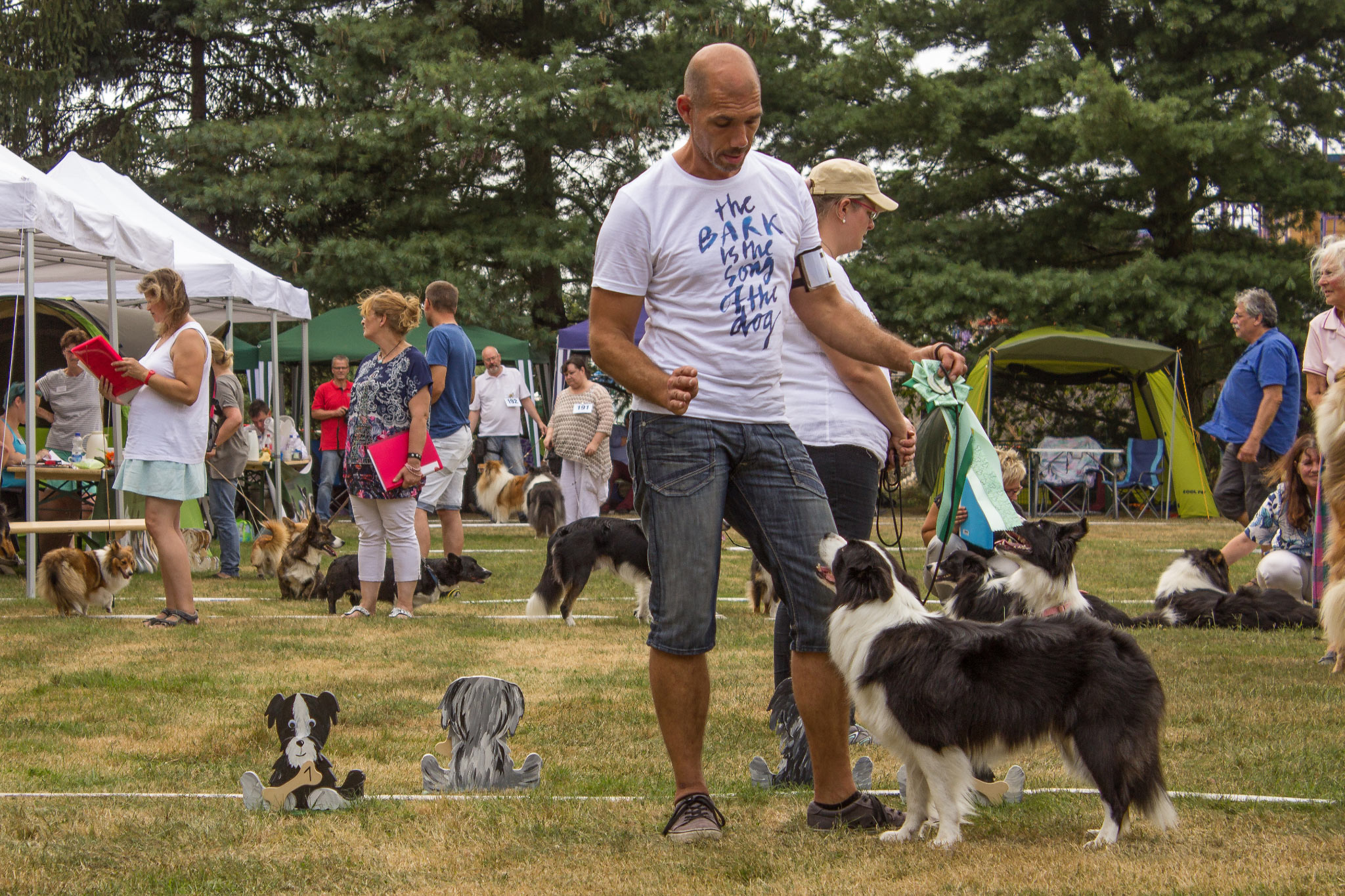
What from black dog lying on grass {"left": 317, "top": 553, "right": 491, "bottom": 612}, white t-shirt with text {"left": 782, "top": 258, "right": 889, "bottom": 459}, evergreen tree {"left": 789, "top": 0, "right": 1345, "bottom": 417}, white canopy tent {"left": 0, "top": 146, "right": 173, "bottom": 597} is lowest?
black dog lying on grass {"left": 317, "top": 553, "right": 491, "bottom": 612}

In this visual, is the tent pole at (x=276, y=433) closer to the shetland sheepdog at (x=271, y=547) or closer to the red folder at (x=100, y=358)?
the shetland sheepdog at (x=271, y=547)

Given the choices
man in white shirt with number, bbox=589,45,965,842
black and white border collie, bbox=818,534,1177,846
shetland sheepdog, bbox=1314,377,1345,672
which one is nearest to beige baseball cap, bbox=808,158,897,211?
man in white shirt with number, bbox=589,45,965,842

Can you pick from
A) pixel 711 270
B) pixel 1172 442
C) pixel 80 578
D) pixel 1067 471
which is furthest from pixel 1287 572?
pixel 1067 471

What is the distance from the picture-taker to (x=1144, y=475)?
16.3 m

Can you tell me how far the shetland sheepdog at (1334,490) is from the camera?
15.8 ft

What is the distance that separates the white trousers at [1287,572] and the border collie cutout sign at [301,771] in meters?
5.32

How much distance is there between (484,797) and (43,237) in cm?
613

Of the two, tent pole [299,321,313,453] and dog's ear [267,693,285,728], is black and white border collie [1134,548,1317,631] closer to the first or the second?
dog's ear [267,693,285,728]

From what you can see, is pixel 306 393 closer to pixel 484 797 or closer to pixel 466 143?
pixel 466 143

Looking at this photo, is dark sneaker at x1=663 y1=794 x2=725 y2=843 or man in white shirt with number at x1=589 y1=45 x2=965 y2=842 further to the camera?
dark sneaker at x1=663 y1=794 x2=725 y2=843

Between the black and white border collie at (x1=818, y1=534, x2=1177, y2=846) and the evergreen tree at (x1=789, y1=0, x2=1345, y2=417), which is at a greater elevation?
the evergreen tree at (x1=789, y1=0, x2=1345, y2=417)

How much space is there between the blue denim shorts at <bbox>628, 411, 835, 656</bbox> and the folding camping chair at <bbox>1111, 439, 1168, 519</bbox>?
14050 millimetres

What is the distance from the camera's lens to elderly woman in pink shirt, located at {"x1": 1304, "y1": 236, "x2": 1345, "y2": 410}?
17.5 feet

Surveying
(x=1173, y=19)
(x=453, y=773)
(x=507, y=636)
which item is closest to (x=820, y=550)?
(x=453, y=773)
